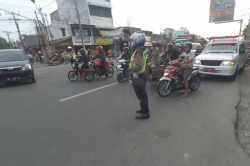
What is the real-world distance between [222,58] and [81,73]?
20.8ft

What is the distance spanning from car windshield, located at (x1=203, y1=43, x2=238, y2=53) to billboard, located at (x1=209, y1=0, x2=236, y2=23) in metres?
19.1

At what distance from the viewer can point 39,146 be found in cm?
290

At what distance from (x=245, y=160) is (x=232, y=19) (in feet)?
85.4

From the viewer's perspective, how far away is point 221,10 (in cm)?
2308

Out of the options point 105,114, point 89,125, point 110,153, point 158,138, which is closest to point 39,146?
point 89,125

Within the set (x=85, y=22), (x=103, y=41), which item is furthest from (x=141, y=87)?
(x=103, y=41)

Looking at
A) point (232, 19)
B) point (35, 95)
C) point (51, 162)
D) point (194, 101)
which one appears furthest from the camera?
point (232, 19)

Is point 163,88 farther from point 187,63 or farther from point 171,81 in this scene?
point 187,63

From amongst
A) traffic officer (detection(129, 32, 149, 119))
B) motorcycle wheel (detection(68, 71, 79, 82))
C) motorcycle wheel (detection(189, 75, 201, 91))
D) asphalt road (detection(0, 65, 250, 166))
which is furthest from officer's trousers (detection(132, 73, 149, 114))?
motorcycle wheel (detection(68, 71, 79, 82))

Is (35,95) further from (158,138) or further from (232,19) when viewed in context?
(232,19)

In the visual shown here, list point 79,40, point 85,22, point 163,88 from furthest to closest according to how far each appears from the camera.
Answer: point 85,22, point 79,40, point 163,88

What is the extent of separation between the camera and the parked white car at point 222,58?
655 centimetres

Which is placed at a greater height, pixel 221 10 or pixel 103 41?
pixel 221 10

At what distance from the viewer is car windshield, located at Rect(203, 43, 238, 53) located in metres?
7.43
